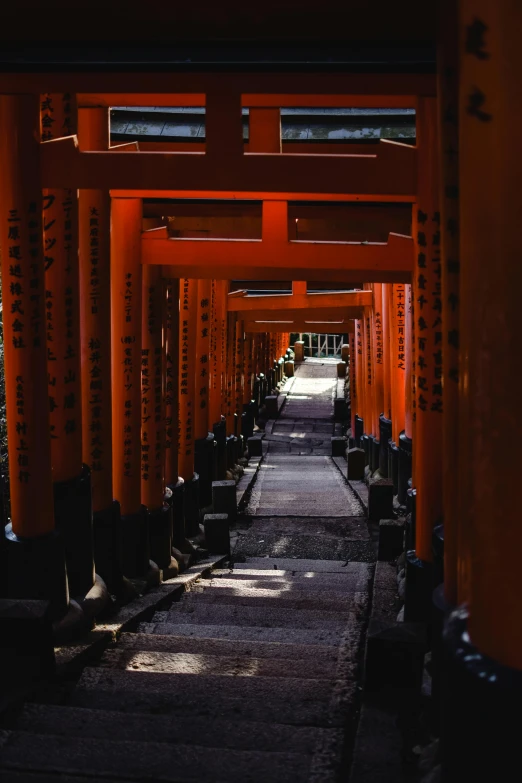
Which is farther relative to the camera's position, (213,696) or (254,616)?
(254,616)

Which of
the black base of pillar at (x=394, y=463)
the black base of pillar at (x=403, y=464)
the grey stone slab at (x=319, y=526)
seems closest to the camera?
the black base of pillar at (x=403, y=464)

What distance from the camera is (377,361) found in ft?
44.8

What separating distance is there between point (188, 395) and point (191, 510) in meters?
1.44

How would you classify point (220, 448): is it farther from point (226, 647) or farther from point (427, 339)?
point (226, 647)

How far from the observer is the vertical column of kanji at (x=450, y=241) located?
2.60 metres

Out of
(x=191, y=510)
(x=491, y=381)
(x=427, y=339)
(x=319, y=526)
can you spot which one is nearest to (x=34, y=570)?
(x=427, y=339)

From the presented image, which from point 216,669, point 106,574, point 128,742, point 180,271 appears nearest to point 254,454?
point 180,271

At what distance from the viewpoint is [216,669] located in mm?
4031

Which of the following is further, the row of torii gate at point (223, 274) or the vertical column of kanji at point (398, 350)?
the vertical column of kanji at point (398, 350)

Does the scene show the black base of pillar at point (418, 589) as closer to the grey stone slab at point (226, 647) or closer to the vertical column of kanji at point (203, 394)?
the grey stone slab at point (226, 647)

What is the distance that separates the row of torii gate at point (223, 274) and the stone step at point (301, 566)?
4.41 ft

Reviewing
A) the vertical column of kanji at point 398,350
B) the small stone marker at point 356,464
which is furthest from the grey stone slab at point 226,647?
the small stone marker at point 356,464

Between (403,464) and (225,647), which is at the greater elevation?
(403,464)

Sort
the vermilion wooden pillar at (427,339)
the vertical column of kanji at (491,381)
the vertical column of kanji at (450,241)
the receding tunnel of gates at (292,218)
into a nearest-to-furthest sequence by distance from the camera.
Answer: the vertical column of kanji at (491,381), the vertical column of kanji at (450,241), the vermilion wooden pillar at (427,339), the receding tunnel of gates at (292,218)
